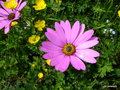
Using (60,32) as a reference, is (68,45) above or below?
below

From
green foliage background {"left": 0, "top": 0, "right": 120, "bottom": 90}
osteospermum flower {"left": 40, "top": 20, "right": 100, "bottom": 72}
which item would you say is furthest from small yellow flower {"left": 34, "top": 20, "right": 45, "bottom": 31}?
osteospermum flower {"left": 40, "top": 20, "right": 100, "bottom": 72}

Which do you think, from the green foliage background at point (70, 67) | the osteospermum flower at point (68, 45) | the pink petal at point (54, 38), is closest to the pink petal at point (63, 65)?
the osteospermum flower at point (68, 45)

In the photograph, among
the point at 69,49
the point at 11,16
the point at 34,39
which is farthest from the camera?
the point at 34,39

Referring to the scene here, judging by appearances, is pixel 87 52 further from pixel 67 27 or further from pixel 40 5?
pixel 40 5

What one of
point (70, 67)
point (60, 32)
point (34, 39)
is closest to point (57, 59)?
point (60, 32)

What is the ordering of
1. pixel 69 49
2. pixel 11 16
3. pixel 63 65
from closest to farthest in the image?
pixel 63 65
pixel 69 49
pixel 11 16

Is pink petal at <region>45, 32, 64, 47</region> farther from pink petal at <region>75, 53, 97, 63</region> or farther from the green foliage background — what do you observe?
the green foliage background
